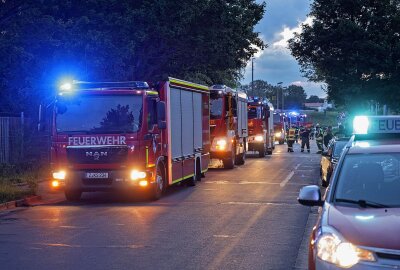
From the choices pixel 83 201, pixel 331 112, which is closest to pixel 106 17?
pixel 83 201

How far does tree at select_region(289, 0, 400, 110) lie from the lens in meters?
39.3

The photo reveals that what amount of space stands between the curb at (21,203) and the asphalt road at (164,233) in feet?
2.28

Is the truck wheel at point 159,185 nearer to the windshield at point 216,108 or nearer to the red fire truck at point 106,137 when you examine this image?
the red fire truck at point 106,137

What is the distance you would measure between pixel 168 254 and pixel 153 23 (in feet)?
66.5

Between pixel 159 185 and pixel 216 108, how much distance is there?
10587mm

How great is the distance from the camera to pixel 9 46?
1969 cm

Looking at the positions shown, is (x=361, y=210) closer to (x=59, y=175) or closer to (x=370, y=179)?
(x=370, y=179)

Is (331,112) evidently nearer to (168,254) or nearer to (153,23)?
(153,23)

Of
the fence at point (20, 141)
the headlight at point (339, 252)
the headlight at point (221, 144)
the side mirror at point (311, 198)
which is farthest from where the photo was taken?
the headlight at point (221, 144)

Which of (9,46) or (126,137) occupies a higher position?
(9,46)

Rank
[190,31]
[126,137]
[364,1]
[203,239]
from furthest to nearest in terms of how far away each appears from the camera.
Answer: [364,1] < [190,31] < [126,137] < [203,239]

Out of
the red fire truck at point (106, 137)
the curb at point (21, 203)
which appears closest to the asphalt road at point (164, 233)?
the red fire truck at point (106, 137)

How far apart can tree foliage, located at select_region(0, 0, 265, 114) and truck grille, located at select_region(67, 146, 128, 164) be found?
554 cm

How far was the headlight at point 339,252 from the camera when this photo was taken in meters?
4.96
